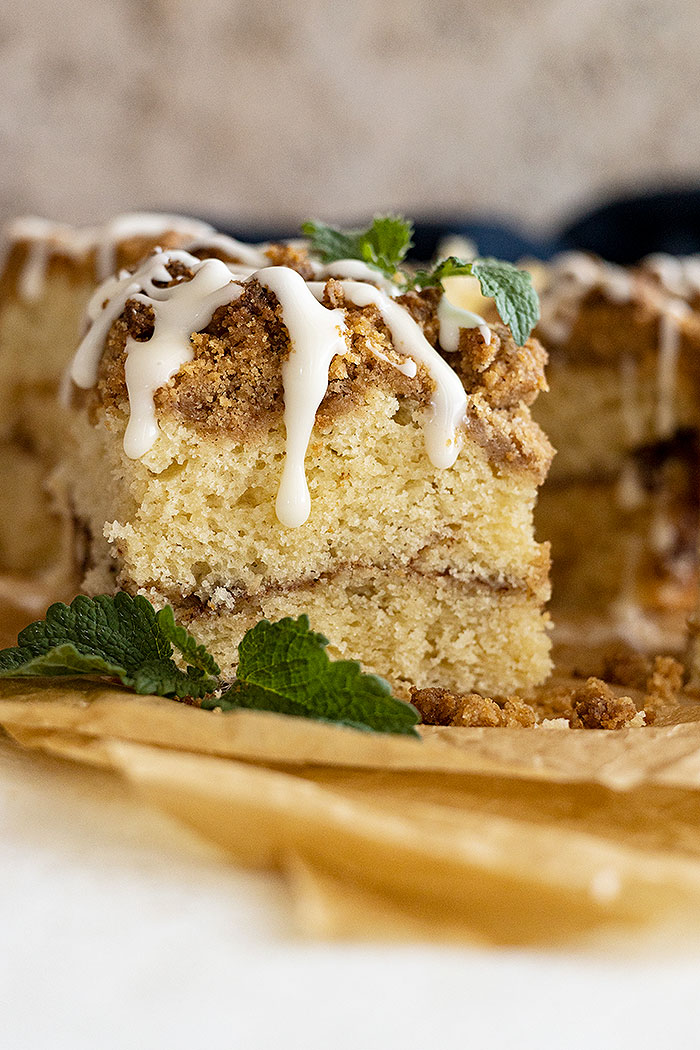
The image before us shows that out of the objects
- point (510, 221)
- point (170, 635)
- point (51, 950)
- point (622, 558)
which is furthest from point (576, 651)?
point (510, 221)

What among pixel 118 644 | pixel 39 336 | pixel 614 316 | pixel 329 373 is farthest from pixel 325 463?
pixel 39 336

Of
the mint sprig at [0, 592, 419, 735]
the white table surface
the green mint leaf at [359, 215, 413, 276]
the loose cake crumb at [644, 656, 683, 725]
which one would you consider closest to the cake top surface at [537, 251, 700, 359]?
the green mint leaf at [359, 215, 413, 276]

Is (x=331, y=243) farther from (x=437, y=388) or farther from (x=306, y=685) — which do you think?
(x=306, y=685)

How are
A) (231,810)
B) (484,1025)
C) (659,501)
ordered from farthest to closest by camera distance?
1. (659,501)
2. (231,810)
3. (484,1025)

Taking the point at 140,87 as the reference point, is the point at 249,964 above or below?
below

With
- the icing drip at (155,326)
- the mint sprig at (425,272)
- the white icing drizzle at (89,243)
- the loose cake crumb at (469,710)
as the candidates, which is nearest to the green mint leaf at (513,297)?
the mint sprig at (425,272)

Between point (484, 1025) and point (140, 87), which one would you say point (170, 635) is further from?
point (140, 87)
